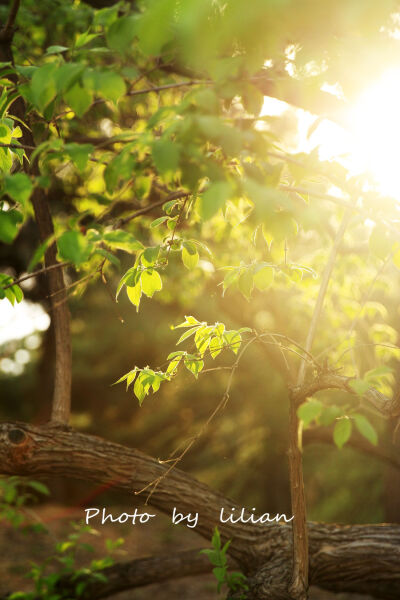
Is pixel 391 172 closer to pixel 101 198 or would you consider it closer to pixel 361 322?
pixel 101 198

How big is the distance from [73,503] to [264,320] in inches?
260

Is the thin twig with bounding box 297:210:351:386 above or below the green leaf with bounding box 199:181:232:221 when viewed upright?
above

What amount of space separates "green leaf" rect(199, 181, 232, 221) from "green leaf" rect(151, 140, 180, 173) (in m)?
0.10

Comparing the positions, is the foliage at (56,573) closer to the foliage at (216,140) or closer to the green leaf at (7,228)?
the foliage at (216,140)

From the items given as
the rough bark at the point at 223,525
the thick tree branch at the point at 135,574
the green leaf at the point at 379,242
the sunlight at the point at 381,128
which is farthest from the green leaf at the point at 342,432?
the thick tree branch at the point at 135,574

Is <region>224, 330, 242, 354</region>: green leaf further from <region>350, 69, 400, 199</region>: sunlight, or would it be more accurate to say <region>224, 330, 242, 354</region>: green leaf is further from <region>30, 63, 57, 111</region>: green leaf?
<region>30, 63, 57, 111</region>: green leaf

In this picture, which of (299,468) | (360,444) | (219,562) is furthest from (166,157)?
(360,444)

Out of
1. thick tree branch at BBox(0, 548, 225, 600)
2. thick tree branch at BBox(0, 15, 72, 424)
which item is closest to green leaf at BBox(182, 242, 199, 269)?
thick tree branch at BBox(0, 15, 72, 424)

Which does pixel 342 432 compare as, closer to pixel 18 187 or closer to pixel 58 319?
pixel 18 187

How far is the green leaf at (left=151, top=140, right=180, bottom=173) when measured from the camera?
1.02 metres

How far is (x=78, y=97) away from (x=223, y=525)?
2.64 m

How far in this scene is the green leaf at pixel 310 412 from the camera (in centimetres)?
114

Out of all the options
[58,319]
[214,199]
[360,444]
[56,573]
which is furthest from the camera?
[360,444]

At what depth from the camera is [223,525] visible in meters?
3.00
